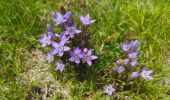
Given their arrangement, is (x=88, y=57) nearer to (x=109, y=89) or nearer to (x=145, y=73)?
(x=109, y=89)

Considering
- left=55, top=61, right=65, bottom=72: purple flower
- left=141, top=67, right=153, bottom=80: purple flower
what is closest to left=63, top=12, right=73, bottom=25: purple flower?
left=55, top=61, right=65, bottom=72: purple flower

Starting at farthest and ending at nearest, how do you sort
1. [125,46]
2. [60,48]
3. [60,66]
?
[125,46] < [60,66] < [60,48]

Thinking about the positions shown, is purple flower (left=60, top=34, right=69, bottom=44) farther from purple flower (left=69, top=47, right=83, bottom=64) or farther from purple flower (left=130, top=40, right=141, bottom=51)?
purple flower (left=130, top=40, right=141, bottom=51)

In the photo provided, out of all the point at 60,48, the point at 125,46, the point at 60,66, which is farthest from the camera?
the point at 125,46

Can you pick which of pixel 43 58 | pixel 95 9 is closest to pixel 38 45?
pixel 43 58

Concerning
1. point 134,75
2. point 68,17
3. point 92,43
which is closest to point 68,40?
point 68,17

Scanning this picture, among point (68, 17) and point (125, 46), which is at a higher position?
point (68, 17)

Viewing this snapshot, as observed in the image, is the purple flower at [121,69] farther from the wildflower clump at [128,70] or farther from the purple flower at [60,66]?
the purple flower at [60,66]
